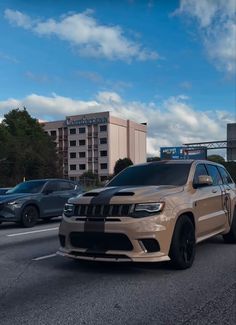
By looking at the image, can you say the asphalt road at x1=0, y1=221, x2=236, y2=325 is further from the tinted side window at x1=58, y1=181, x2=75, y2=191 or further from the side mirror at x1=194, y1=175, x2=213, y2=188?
the tinted side window at x1=58, y1=181, x2=75, y2=191

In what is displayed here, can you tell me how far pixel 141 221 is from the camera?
265 inches

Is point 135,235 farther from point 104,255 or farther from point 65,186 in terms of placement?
point 65,186

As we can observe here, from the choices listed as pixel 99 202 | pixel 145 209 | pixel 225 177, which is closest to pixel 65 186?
pixel 225 177

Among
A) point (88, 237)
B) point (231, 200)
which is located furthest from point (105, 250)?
point (231, 200)

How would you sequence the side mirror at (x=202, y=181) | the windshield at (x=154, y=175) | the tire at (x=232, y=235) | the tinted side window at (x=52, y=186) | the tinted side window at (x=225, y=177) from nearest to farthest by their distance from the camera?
the side mirror at (x=202, y=181) → the windshield at (x=154, y=175) → the tire at (x=232, y=235) → the tinted side window at (x=225, y=177) → the tinted side window at (x=52, y=186)

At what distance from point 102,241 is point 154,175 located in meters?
2.00

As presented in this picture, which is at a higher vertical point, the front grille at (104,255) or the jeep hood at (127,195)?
the jeep hood at (127,195)

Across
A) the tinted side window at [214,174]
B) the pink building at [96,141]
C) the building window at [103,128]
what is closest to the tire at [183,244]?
the tinted side window at [214,174]

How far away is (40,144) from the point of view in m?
71.1

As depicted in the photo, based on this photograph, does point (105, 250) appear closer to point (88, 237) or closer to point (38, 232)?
point (88, 237)

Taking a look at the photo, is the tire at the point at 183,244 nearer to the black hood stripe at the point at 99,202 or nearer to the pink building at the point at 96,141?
the black hood stripe at the point at 99,202

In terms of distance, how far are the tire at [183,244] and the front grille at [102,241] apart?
2.37 ft

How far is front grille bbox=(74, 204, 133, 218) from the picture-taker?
22.4 ft

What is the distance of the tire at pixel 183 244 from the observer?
701cm
